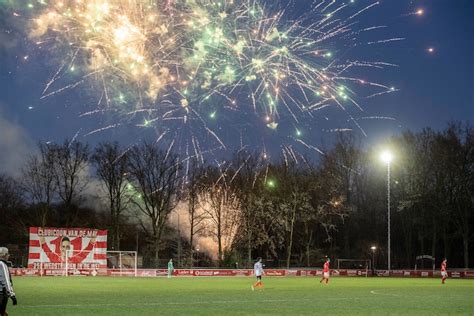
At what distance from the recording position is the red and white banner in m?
57.6

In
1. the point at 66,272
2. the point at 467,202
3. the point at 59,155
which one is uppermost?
the point at 59,155

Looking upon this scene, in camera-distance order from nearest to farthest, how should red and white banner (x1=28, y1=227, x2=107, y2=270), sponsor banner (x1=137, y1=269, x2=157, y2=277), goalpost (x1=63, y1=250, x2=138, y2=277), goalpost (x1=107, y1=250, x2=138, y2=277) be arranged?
red and white banner (x1=28, y1=227, x2=107, y2=270)
goalpost (x1=63, y1=250, x2=138, y2=277)
sponsor banner (x1=137, y1=269, x2=157, y2=277)
goalpost (x1=107, y1=250, x2=138, y2=277)

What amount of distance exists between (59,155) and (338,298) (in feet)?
173

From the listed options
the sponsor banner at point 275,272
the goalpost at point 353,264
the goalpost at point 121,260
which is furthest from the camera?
the goalpost at point 353,264

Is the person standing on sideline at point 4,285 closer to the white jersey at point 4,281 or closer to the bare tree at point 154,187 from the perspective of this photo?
the white jersey at point 4,281

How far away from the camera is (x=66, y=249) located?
5828cm

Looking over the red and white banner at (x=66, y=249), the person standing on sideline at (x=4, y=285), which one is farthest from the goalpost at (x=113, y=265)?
the person standing on sideline at (x=4, y=285)

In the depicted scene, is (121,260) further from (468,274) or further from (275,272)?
(468,274)

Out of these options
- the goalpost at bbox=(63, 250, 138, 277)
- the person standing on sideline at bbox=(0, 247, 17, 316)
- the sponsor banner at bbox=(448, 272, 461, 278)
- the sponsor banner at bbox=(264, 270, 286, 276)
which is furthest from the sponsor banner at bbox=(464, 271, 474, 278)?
the person standing on sideline at bbox=(0, 247, 17, 316)

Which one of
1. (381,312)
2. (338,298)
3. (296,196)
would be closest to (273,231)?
(296,196)

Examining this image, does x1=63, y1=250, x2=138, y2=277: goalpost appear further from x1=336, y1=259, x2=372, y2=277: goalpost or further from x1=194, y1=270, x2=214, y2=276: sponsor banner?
x1=336, y1=259, x2=372, y2=277: goalpost

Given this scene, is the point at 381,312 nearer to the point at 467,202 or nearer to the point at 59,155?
the point at 467,202

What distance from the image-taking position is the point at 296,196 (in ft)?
251

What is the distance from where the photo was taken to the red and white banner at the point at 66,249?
189 ft
